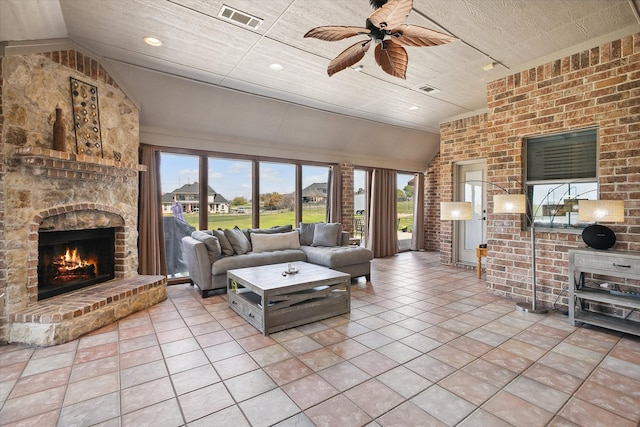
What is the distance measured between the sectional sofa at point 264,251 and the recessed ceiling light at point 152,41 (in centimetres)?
233

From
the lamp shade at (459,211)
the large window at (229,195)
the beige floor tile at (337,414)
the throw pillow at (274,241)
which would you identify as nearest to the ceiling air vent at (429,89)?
the lamp shade at (459,211)

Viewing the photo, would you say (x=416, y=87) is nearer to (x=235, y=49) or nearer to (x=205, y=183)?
(x=235, y=49)

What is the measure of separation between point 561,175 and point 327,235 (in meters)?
3.34

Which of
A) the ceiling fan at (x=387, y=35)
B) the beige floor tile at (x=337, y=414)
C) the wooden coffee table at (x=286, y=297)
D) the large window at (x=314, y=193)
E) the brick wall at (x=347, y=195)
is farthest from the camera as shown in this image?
the brick wall at (x=347, y=195)

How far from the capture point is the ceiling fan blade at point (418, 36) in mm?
2059

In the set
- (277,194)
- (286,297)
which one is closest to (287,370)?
(286,297)

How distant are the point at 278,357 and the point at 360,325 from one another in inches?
38.9

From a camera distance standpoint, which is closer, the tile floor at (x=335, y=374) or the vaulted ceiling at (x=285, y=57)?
the tile floor at (x=335, y=374)

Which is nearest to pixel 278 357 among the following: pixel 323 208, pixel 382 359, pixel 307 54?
pixel 382 359

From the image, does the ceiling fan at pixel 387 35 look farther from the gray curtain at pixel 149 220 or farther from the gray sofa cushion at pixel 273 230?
the gray sofa cushion at pixel 273 230

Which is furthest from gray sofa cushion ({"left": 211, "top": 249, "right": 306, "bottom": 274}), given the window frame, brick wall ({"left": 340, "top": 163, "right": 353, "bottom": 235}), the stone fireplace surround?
the window frame

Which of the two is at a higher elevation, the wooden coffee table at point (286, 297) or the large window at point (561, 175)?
the large window at point (561, 175)

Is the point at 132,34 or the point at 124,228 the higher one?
the point at 132,34

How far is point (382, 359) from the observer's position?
8.01 ft
